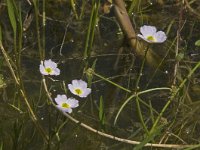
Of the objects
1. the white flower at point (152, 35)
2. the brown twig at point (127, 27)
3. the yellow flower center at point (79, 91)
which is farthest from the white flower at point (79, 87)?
the brown twig at point (127, 27)

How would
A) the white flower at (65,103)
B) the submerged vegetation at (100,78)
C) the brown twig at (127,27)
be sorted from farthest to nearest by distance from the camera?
the brown twig at (127,27) → the submerged vegetation at (100,78) → the white flower at (65,103)

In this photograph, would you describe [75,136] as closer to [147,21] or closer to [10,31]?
[10,31]

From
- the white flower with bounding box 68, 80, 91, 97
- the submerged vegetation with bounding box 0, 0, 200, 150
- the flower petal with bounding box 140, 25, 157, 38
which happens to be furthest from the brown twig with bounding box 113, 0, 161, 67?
the white flower with bounding box 68, 80, 91, 97

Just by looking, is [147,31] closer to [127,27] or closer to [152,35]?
[152,35]

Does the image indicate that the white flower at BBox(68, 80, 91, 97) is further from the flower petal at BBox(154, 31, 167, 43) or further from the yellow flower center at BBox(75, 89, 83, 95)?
the flower petal at BBox(154, 31, 167, 43)

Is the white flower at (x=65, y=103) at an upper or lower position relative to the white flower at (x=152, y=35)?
lower

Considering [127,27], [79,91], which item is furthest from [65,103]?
[127,27]

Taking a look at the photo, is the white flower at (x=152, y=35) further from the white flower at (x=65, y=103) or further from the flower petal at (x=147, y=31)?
the white flower at (x=65, y=103)

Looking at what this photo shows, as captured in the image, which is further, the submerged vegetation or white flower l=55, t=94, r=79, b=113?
the submerged vegetation
